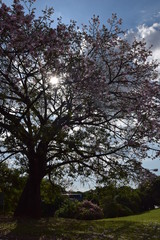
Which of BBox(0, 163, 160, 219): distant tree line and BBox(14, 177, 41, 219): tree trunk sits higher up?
BBox(0, 163, 160, 219): distant tree line

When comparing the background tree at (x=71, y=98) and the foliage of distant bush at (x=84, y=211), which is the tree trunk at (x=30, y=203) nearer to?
the background tree at (x=71, y=98)

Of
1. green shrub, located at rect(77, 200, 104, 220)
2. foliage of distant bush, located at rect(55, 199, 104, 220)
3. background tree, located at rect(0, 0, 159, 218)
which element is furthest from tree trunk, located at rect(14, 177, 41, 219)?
green shrub, located at rect(77, 200, 104, 220)

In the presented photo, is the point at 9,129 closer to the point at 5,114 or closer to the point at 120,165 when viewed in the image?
the point at 5,114

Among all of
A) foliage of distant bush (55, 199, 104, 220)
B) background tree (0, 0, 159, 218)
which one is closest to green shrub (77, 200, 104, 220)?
foliage of distant bush (55, 199, 104, 220)

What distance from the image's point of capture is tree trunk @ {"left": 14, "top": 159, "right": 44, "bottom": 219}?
1794 cm

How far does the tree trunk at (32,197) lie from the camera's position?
58.9 ft

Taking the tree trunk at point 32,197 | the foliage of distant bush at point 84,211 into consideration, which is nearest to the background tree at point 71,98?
the tree trunk at point 32,197

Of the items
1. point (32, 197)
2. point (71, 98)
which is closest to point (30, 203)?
point (32, 197)

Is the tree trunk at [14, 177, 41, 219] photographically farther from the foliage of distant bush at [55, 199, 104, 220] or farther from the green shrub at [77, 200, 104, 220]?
the green shrub at [77, 200, 104, 220]

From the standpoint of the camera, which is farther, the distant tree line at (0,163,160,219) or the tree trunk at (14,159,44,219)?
the distant tree line at (0,163,160,219)

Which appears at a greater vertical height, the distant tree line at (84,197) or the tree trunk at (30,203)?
the distant tree line at (84,197)

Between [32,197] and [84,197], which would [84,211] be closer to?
[84,197]

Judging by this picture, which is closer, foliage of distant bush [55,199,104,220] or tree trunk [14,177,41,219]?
tree trunk [14,177,41,219]

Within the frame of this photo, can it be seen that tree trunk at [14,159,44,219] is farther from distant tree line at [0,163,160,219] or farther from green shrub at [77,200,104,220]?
green shrub at [77,200,104,220]
